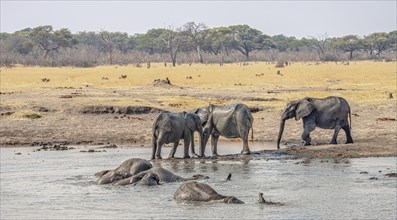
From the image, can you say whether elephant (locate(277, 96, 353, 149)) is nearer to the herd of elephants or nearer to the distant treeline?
the herd of elephants

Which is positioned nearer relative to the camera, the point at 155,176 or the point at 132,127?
the point at 155,176

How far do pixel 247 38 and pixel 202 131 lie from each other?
82723 millimetres

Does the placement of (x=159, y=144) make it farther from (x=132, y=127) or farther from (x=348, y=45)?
(x=348, y=45)

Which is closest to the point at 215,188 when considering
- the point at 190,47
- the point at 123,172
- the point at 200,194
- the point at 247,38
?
the point at 200,194

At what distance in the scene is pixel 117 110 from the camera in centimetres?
3209

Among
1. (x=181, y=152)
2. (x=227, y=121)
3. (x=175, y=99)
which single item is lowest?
(x=181, y=152)

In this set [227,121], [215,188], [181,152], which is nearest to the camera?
[215,188]

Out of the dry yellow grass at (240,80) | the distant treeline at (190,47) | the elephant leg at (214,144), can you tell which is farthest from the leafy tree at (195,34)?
the elephant leg at (214,144)

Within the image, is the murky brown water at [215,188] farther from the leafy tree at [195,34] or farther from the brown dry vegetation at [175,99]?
the leafy tree at [195,34]

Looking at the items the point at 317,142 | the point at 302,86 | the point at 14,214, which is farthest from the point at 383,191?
the point at 302,86

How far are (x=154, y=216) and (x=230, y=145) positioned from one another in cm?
1303

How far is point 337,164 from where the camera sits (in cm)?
2027

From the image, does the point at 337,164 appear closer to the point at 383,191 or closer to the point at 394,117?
the point at 383,191

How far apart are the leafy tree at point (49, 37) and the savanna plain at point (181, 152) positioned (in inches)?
1360
